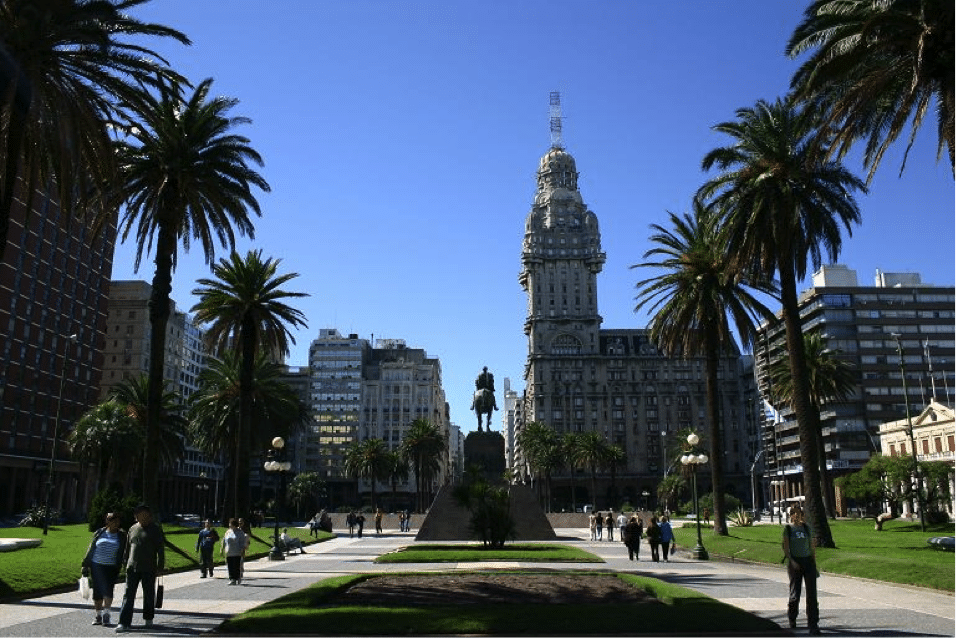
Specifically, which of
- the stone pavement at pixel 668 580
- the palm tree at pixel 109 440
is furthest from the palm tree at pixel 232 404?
the stone pavement at pixel 668 580

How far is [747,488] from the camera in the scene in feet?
526

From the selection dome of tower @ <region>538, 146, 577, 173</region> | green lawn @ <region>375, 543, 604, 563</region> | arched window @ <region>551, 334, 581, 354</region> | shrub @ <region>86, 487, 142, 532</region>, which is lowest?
green lawn @ <region>375, 543, 604, 563</region>

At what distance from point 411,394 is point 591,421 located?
140 feet

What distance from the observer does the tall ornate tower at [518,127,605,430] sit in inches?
6540

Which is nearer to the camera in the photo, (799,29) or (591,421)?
(799,29)

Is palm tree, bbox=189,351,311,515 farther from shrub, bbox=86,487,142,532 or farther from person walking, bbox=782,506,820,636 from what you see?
person walking, bbox=782,506,820,636

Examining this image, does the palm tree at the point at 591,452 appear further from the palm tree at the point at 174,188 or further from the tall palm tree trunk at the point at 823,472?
the palm tree at the point at 174,188

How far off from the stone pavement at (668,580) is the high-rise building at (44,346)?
64.9 m

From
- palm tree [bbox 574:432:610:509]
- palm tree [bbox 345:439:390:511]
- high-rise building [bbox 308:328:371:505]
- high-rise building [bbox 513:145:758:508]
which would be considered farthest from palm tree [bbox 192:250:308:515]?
high-rise building [bbox 308:328:371:505]

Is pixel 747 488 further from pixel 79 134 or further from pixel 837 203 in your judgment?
pixel 79 134

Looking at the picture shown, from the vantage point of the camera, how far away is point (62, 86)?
21156 millimetres

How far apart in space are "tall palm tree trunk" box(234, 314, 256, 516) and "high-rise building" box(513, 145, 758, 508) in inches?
4536

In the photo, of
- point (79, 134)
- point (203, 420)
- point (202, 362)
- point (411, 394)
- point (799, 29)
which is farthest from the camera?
point (411, 394)

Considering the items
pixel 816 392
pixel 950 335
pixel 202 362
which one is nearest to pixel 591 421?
pixel 950 335
